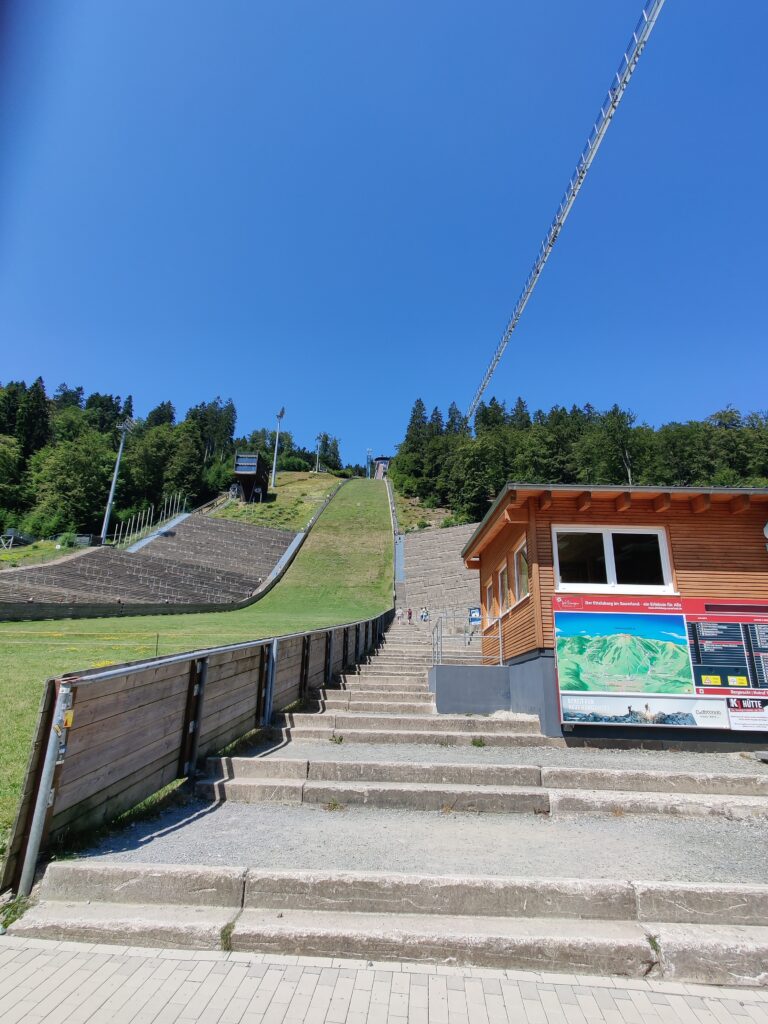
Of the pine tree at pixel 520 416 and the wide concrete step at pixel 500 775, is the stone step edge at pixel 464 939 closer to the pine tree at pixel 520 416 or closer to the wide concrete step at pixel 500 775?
the wide concrete step at pixel 500 775

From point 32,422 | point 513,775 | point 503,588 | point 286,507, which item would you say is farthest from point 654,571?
point 32,422

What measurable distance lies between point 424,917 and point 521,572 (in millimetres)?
7078

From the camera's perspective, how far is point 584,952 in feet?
9.47

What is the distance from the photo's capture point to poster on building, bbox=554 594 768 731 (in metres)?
7.25

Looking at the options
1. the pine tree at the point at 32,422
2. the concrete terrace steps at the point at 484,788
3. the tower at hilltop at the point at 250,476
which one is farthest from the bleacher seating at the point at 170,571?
the pine tree at the point at 32,422

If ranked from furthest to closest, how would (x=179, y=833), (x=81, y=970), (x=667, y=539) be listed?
(x=667, y=539), (x=179, y=833), (x=81, y=970)

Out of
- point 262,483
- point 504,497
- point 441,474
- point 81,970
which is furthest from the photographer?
point 441,474

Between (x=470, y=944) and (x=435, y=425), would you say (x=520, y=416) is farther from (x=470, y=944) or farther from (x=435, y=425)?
(x=470, y=944)

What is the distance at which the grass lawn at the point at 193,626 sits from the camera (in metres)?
6.10

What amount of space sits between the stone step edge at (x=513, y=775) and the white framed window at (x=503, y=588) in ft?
17.3

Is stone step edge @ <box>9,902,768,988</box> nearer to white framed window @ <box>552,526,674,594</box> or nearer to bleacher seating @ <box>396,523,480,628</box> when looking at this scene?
white framed window @ <box>552,526,674,594</box>

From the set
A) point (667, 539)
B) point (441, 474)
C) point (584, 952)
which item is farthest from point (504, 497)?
point (441, 474)

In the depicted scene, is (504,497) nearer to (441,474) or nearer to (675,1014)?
(675,1014)

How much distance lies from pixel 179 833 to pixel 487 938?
261 centimetres
